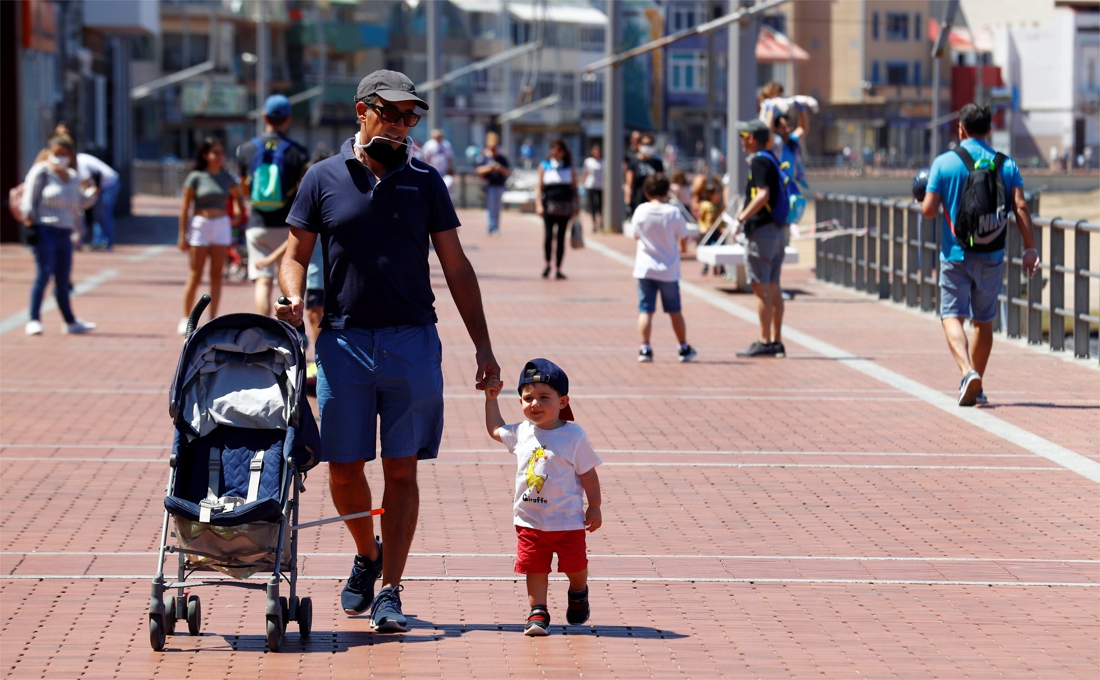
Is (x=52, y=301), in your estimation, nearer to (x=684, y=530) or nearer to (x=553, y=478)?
(x=684, y=530)

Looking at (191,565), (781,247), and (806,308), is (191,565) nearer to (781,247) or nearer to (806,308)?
(781,247)

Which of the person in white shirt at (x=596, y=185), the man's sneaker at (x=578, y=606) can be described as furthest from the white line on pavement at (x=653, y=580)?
the person in white shirt at (x=596, y=185)

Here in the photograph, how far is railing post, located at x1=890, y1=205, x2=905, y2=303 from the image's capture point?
18.4 m

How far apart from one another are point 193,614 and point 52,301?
13.3 m

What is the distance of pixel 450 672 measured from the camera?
5.41 metres

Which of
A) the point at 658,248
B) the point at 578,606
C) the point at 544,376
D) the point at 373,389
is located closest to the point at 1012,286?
the point at 658,248

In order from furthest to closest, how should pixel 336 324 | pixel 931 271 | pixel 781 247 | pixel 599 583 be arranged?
pixel 931 271
pixel 781 247
pixel 599 583
pixel 336 324

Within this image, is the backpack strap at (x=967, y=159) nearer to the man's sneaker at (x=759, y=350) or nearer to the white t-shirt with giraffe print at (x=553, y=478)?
the man's sneaker at (x=759, y=350)

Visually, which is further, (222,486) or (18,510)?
(18,510)

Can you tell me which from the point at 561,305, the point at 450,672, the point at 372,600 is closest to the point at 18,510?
the point at 372,600

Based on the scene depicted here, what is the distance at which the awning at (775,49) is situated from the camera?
78000 millimetres

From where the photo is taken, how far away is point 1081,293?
13625mm

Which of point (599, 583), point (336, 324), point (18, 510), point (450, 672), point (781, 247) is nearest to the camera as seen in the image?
point (450, 672)

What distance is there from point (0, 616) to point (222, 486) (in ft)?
3.50
